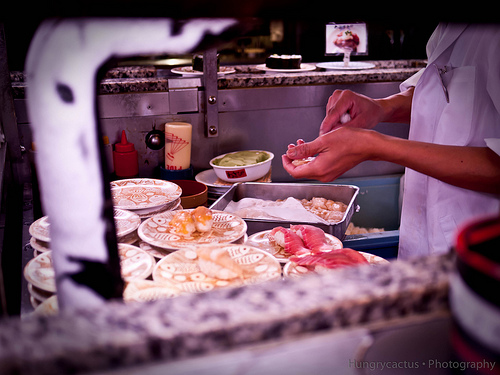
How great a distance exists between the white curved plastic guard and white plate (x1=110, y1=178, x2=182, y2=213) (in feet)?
3.94

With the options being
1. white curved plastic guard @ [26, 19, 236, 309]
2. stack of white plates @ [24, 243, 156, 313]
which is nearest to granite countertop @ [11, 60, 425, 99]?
stack of white plates @ [24, 243, 156, 313]

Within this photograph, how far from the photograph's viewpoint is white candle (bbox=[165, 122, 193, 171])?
289 cm

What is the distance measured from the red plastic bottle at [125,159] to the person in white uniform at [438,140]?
128 centimetres

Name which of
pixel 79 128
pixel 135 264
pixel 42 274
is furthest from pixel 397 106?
pixel 79 128

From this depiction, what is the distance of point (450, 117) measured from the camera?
83.0 inches

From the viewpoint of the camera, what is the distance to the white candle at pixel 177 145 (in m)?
2.89

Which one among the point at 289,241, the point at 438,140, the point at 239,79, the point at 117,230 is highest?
the point at 239,79

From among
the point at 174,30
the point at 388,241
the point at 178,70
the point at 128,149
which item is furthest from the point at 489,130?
the point at 178,70

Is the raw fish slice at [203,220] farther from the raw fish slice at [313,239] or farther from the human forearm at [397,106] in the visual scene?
the human forearm at [397,106]

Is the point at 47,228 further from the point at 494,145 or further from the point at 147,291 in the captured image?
the point at 494,145

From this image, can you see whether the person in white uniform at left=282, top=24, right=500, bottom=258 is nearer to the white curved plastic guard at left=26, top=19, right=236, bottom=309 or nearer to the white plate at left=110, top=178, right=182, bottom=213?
the white plate at left=110, top=178, right=182, bottom=213

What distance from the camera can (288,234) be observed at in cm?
184

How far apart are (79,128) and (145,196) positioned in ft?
4.78

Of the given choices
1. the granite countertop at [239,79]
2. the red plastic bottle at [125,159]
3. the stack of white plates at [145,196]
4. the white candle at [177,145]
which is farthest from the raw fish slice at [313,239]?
the granite countertop at [239,79]
